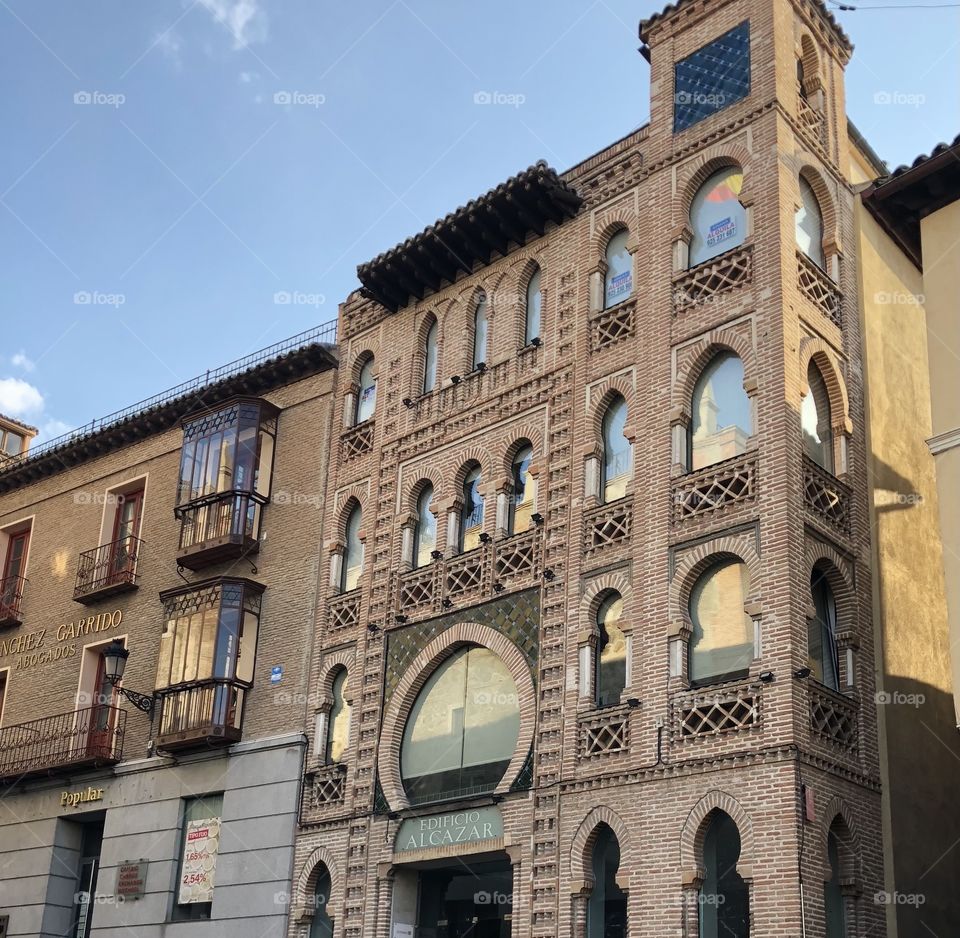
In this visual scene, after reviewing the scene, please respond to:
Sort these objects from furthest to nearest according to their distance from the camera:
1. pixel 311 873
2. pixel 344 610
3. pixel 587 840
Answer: pixel 344 610, pixel 311 873, pixel 587 840

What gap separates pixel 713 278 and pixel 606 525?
13.6ft

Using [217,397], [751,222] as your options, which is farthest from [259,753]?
[751,222]

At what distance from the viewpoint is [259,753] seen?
26.6 m

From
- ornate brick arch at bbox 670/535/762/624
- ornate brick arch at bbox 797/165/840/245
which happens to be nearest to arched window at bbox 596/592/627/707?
ornate brick arch at bbox 670/535/762/624

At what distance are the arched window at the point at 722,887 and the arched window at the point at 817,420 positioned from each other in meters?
5.56

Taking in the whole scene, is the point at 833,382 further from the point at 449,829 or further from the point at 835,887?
the point at 449,829

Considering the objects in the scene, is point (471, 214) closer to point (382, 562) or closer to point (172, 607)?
point (382, 562)

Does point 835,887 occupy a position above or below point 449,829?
below

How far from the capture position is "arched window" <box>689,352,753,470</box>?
21.5 metres

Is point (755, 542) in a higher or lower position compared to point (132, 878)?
higher

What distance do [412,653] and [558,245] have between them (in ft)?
24.5

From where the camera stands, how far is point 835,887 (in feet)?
63.8

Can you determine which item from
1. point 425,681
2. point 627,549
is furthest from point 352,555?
point 627,549

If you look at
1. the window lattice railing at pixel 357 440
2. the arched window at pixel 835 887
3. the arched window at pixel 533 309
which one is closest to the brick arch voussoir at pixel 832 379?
the arched window at pixel 533 309
